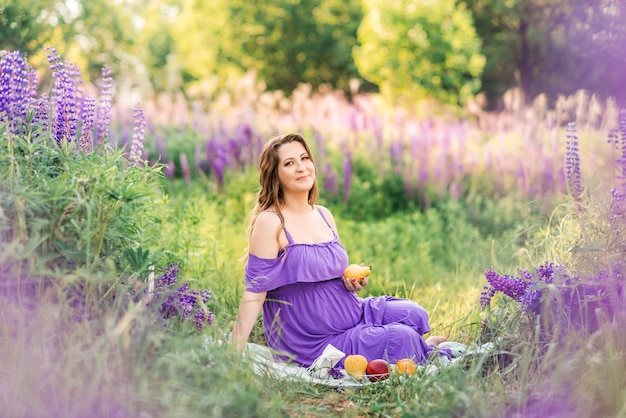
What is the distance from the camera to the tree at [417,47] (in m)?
13.6

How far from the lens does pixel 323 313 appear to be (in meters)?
4.02

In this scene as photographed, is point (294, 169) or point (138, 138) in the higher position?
point (138, 138)

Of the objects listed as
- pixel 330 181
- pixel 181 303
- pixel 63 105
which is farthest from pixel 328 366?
pixel 330 181

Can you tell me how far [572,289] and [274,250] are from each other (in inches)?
61.7

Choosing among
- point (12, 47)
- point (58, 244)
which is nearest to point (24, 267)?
point (58, 244)

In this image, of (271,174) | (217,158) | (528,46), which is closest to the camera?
(271,174)

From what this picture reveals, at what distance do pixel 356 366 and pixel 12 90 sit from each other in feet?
7.30

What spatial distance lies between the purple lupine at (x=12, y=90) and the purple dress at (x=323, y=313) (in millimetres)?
1420

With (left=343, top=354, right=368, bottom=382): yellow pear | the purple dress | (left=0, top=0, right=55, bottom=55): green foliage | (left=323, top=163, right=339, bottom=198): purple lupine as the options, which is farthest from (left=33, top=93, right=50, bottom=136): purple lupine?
(left=323, top=163, right=339, bottom=198): purple lupine

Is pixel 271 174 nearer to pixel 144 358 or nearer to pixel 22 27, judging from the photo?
pixel 144 358

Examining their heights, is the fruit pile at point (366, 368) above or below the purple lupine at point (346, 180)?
below

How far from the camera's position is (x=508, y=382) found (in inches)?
128

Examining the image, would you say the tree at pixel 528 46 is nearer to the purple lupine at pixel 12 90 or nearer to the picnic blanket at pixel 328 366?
the picnic blanket at pixel 328 366

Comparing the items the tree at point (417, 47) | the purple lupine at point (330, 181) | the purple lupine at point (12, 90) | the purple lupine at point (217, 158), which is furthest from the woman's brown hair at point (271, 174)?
A: the tree at point (417, 47)
